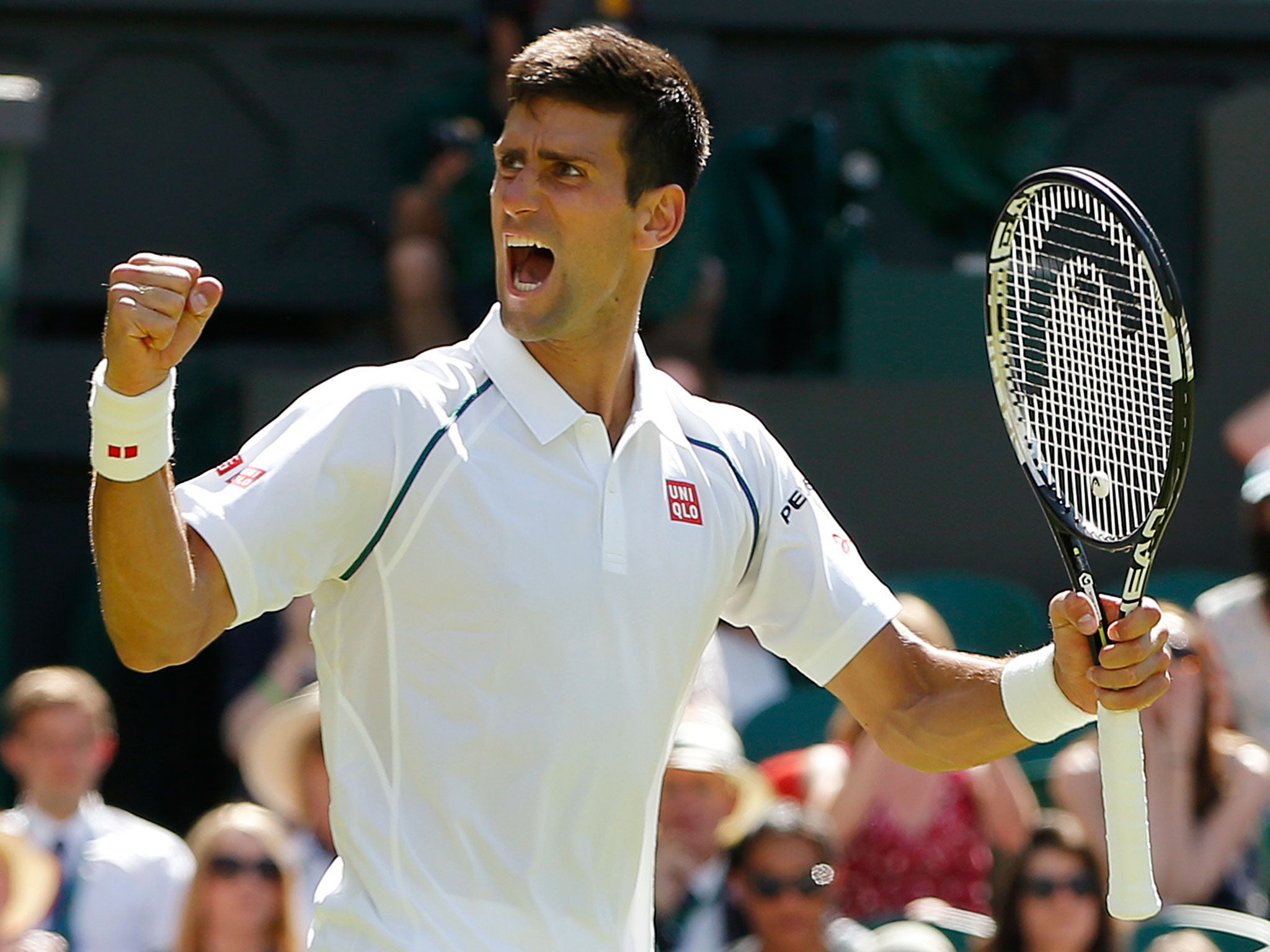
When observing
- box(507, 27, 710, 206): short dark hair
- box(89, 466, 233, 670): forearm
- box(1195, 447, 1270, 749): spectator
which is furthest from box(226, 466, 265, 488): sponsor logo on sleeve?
box(1195, 447, 1270, 749): spectator

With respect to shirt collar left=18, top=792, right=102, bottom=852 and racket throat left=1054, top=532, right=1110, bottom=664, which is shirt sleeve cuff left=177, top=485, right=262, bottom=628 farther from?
shirt collar left=18, top=792, right=102, bottom=852

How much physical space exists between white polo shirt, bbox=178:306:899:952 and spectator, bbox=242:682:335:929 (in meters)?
2.66

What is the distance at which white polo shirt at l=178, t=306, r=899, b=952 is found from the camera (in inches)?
104

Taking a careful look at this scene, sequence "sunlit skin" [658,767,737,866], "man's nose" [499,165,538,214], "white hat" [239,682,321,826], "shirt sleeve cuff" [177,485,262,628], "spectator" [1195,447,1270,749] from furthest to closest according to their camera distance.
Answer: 1. "spectator" [1195,447,1270,749]
2. "white hat" [239,682,321,826]
3. "sunlit skin" [658,767,737,866]
4. "man's nose" [499,165,538,214]
5. "shirt sleeve cuff" [177,485,262,628]

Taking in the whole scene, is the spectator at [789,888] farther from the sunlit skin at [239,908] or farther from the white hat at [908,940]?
the sunlit skin at [239,908]

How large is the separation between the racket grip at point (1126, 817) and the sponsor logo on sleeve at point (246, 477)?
1095mm

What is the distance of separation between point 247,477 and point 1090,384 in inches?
46.4

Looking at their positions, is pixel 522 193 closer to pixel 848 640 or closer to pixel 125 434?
pixel 125 434

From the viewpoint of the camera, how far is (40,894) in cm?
508

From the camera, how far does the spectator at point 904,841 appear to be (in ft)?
17.5

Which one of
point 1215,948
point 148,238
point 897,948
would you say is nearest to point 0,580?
point 148,238

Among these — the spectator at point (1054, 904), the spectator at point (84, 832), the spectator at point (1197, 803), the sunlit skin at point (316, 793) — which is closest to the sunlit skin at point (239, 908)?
the spectator at point (84, 832)

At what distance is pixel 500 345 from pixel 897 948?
90.8 inches

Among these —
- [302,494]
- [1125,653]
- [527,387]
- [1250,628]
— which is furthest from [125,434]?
[1250,628]
